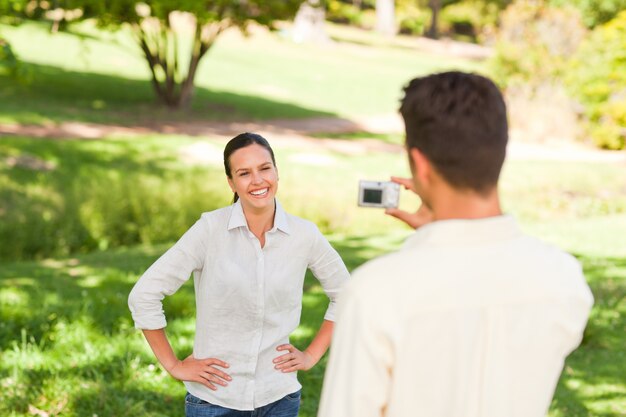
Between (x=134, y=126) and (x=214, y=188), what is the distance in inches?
291

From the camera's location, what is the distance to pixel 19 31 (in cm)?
3231

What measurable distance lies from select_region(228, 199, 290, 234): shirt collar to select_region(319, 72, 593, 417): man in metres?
1.26

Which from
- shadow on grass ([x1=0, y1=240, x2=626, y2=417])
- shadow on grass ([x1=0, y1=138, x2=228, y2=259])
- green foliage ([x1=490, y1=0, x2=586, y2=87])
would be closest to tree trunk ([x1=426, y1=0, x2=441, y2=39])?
green foliage ([x1=490, y1=0, x2=586, y2=87])

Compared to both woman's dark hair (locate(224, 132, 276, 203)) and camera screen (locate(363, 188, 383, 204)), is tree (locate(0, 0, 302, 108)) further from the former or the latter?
camera screen (locate(363, 188, 383, 204))

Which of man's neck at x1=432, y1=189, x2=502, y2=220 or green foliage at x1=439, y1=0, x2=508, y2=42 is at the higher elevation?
green foliage at x1=439, y1=0, x2=508, y2=42

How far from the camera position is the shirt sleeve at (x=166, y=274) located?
9.57 ft

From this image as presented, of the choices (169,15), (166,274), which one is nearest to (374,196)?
(166,274)

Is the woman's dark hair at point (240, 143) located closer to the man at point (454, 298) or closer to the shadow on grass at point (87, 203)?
the man at point (454, 298)

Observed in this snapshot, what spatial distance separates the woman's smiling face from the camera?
2.96 m

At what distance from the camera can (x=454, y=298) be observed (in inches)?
65.7

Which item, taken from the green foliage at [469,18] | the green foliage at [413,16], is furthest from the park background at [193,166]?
the green foliage at [413,16]

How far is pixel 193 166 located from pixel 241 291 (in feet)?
45.4

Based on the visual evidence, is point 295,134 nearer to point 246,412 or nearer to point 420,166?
point 246,412

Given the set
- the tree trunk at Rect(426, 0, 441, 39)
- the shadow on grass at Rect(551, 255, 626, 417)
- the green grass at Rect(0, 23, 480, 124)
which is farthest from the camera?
the tree trunk at Rect(426, 0, 441, 39)
